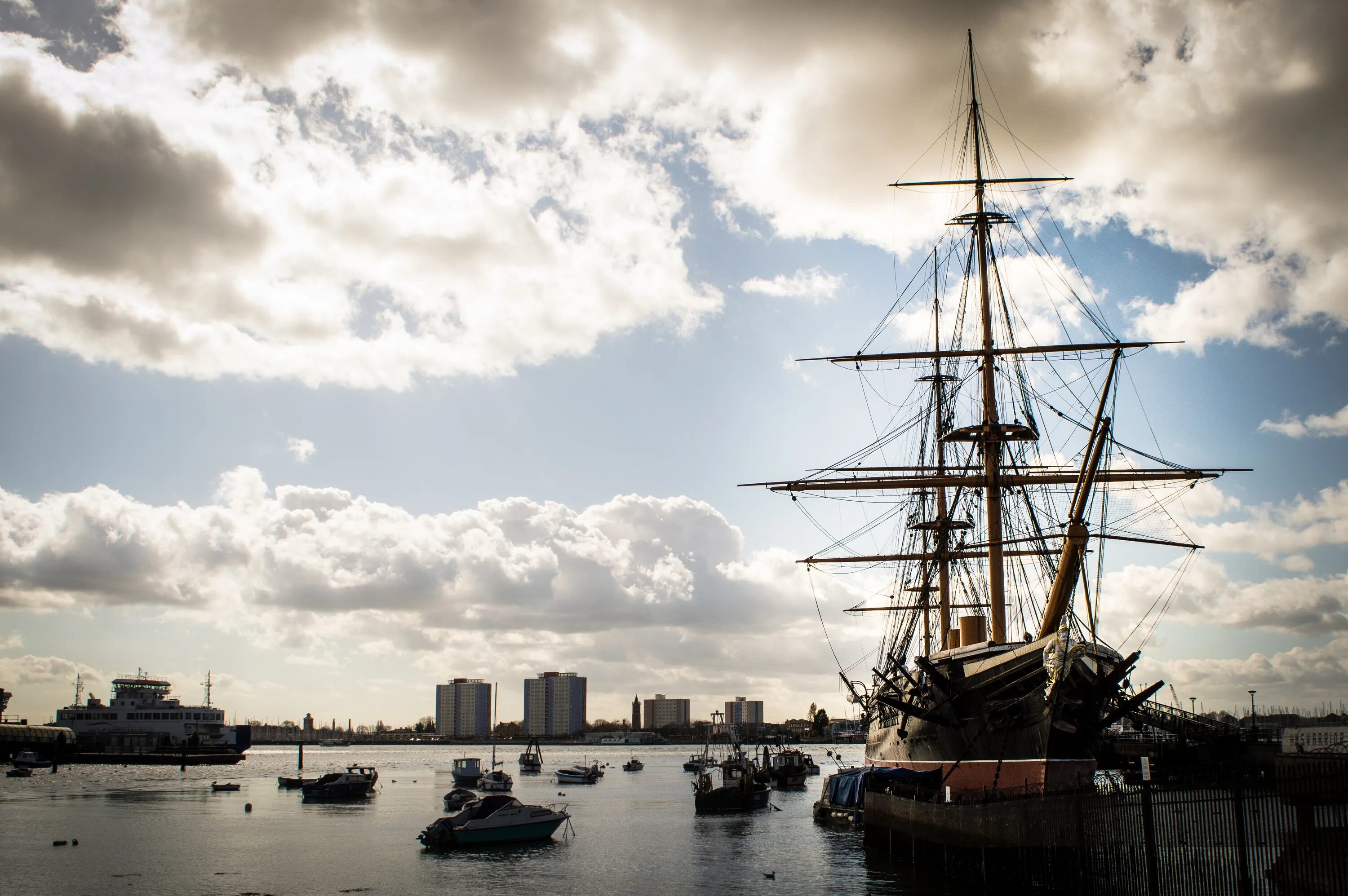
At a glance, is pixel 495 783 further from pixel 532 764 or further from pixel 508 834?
pixel 532 764

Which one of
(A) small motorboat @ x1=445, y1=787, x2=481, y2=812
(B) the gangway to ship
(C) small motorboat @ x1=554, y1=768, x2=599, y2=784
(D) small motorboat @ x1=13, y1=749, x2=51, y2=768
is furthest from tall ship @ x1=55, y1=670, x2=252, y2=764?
(B) the gangway to ship

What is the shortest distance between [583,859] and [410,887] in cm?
995

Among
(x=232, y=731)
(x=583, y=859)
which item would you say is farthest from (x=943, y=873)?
(x=232, y=731)

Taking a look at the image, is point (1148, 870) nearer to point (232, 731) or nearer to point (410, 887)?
point (410, 887)

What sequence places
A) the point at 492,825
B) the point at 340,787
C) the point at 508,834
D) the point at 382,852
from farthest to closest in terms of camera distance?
the point at 340,787, the point at 508,834, the point at 492,825, the point at 382,852

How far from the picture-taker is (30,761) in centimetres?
12312

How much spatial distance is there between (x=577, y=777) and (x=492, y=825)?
75.4 meters

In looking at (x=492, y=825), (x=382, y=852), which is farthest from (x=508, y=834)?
(x=382, y=852)

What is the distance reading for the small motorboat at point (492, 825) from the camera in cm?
4728

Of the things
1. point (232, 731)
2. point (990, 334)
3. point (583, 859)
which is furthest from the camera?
point (232, 731)

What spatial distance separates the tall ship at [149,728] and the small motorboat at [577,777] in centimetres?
5784

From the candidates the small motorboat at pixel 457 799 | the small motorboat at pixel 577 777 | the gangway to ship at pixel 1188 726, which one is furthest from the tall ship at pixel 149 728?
the gangway to ship at pixel 1188 726

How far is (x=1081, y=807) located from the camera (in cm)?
2438

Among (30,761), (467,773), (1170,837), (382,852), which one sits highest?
(1170,837)
